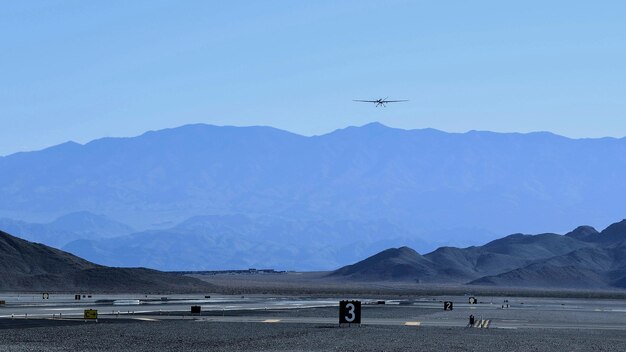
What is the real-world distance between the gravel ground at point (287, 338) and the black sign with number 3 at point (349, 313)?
2.99 feet

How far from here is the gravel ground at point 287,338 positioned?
49562mm

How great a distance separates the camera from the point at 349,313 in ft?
221

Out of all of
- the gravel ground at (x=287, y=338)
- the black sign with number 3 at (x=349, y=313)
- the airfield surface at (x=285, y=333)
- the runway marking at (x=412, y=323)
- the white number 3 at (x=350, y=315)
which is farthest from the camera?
the runway marking at (x=412, y=323)

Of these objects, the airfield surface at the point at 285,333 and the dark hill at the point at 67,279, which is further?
the dark hill at the point at 67,279

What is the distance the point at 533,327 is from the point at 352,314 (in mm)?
12356

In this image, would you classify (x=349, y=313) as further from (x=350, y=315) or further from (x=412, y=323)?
(x=412, y=323)

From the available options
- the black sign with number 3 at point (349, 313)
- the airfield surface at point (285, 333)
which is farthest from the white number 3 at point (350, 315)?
the airfield surface at point (285, 333)

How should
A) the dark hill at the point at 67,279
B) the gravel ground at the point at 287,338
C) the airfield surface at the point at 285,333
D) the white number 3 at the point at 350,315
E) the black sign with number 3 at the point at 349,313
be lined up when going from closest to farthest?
the gravel ground at the point at 287,338 → the airfield surface at the point at 285,333 → the black sign with number 3 at the point at 349,313 → the white number 3 at the point at 350,315 → the dark hill at the point at 67,279

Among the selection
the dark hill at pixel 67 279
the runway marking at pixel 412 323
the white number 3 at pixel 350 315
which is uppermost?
the dark hill at pixel 67 279

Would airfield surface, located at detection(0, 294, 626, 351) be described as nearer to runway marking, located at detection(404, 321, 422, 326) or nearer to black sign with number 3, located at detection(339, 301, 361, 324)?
runway marking, located at detection(404, 321, 422, 326)

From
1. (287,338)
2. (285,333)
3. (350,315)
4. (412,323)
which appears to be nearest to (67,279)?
(412,323)

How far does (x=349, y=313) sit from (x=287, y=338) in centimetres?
1191

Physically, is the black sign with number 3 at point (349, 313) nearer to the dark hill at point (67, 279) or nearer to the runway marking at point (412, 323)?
the runway marking at point (412, 323)

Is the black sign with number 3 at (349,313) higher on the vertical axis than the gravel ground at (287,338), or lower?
higher
